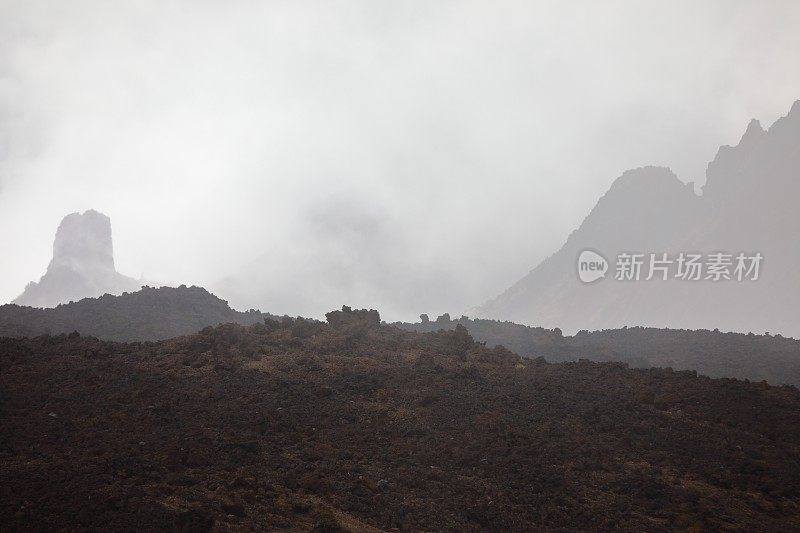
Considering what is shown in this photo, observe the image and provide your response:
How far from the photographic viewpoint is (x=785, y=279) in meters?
129

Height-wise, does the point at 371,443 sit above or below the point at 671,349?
below

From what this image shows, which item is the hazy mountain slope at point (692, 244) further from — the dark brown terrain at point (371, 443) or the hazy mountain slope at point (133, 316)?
the dark brown terrain at point (371, 443)

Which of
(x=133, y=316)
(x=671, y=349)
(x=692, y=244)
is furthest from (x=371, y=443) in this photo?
(x=692, y=244)

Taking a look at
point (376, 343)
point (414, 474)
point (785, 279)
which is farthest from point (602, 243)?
point (414, 474)

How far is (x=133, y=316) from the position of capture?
50.2m

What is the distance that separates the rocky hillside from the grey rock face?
481 ft

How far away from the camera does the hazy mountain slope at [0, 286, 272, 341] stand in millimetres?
44938

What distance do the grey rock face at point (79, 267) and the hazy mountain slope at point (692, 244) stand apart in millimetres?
124986

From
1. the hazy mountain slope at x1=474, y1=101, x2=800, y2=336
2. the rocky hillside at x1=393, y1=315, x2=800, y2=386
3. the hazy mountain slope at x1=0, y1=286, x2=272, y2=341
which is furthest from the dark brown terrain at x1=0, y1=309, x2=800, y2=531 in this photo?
the hazy mountain slope at x1=474, y1=101, x2=800, y2=336

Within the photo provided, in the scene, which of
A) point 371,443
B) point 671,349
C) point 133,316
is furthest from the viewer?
point 671,349

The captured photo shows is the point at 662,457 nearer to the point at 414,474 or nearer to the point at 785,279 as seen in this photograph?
the point at 414,474

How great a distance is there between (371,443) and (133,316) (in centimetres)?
4043

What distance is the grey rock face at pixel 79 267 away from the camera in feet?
540

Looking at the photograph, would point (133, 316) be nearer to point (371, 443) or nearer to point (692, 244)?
point (371, 443)
